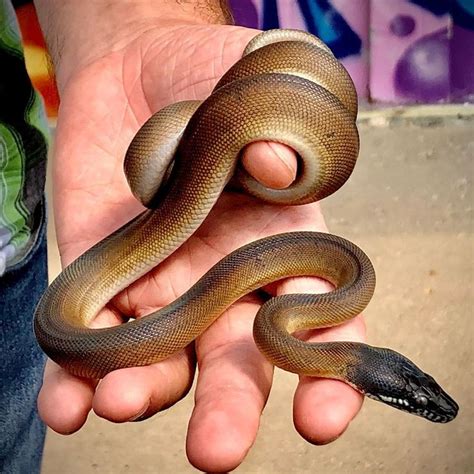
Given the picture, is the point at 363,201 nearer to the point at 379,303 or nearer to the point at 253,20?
the point at 379,303

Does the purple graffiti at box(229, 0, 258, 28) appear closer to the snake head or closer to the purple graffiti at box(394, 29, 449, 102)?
the purple graffiti at box(394, 29, 449, 102)

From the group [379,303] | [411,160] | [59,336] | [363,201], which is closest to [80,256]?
[59,336]

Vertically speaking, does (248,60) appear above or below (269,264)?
above

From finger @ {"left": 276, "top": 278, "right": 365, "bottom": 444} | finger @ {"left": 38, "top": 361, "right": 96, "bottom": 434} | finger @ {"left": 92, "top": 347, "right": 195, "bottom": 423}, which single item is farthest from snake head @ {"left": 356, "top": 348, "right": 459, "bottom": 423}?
finger @ {"left": 38, "top": 361, "right": 96, "bottom": 434}

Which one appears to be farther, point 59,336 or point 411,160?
point 411,160

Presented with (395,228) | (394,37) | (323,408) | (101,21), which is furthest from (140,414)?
(394,37)

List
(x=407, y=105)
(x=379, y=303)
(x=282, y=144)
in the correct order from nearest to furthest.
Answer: (x=282, y=144) < (x=379, y=303) < (x=407, y=105)

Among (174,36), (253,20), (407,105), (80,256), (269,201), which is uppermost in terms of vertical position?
(174,36)
